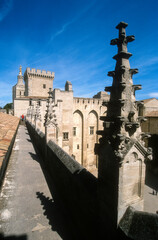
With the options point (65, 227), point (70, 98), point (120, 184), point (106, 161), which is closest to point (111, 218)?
point (120, 184)

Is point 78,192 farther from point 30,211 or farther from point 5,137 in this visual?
point 5,137

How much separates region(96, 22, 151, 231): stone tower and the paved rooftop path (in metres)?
1.62

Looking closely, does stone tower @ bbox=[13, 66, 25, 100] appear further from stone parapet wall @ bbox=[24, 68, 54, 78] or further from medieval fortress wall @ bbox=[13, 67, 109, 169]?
medieval fortress wall @ bbox=[13, 67, 109, 169]

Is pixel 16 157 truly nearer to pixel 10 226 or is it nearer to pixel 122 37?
pixel 10 226

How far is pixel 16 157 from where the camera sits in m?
6.98

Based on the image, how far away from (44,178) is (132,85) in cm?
473

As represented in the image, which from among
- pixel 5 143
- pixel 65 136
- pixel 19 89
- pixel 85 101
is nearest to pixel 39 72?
pixel 19 89

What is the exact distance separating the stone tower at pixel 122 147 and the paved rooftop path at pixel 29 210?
64.0 inches

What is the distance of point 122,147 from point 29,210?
3097 mm

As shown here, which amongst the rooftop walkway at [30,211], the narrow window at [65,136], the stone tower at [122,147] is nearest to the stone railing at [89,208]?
the stone tower at [122,147]

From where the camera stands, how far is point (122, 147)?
2.06m

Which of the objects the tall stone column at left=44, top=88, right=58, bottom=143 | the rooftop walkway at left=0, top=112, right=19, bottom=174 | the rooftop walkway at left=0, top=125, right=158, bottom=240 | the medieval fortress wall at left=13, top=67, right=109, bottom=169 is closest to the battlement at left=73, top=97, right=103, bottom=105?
the medieval fortress wall at left=13, top=67, right=109, bottom=169

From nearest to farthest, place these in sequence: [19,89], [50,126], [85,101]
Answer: [50,126] < [85,101] < [19,89]

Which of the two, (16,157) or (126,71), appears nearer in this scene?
(126,71)
